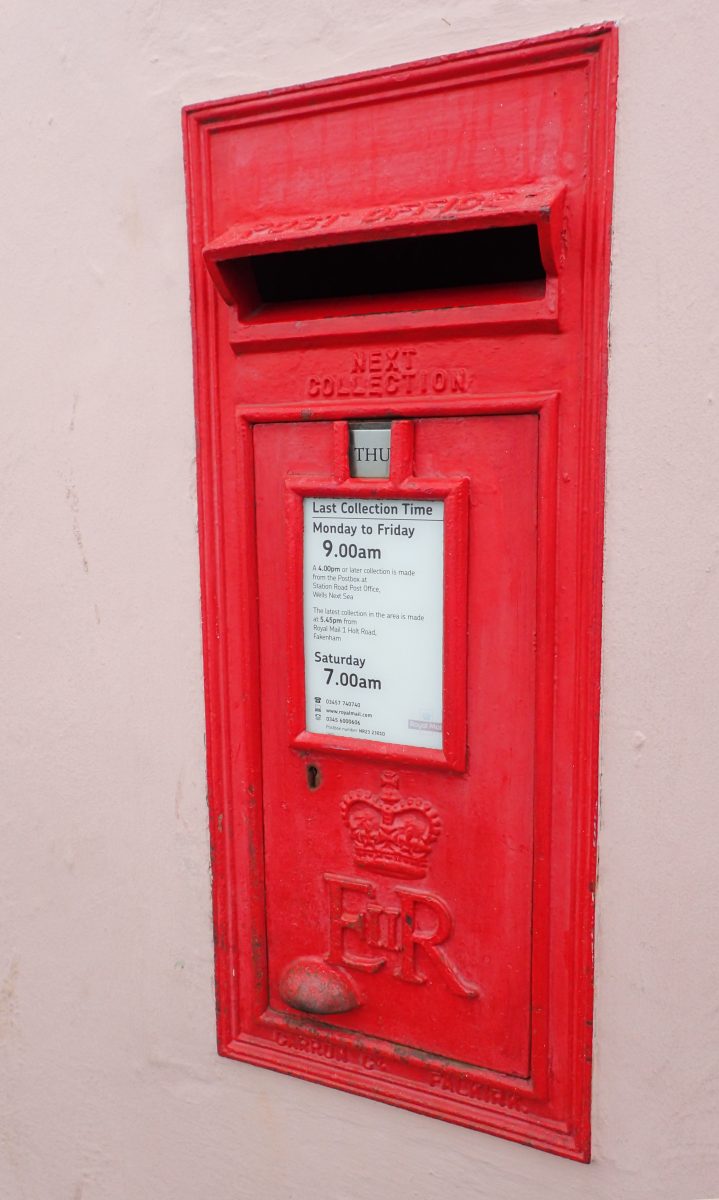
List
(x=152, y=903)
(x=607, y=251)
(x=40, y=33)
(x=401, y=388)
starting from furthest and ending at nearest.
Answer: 1. (x=152, y=903)
2. (x=40, y=33)
3. (x=401, y=388)
4. (x=607, y=251)

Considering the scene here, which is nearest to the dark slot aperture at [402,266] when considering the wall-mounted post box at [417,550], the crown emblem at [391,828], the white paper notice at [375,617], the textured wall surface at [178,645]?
the wall-mounted post box at [417,550]

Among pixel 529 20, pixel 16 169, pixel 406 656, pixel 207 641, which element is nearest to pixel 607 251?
pixel 529 20

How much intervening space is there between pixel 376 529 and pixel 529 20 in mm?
695

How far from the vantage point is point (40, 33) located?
1411 millimetres

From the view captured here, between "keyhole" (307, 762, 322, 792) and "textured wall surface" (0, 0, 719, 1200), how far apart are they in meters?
0.25

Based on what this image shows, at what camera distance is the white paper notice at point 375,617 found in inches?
48.1

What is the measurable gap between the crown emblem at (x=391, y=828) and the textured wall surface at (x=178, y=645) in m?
0.26

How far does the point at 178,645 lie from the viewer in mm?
1478

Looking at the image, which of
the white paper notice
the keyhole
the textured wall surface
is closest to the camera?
the textured wall surface

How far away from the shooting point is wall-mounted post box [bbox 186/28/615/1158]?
111cm

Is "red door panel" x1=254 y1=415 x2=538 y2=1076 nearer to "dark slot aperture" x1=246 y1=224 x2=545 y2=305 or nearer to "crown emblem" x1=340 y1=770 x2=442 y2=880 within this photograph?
"crown emblem" x1=340 y1=770 x2=442 y2=880

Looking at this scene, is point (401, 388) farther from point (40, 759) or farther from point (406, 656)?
point (40, 759)

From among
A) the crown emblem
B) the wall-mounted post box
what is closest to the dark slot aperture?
the wall-mounted post box

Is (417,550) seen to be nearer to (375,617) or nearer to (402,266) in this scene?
(375,617)
